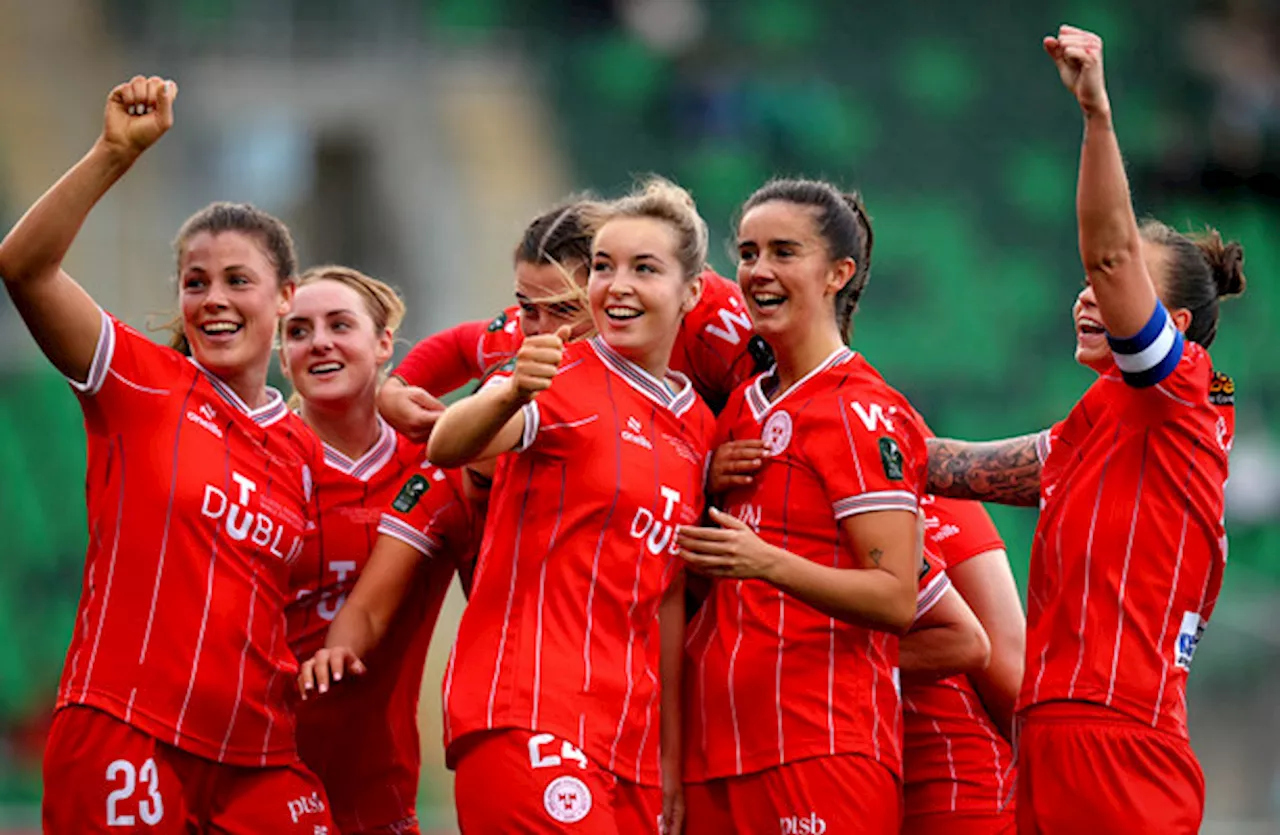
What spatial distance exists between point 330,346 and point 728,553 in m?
1.61

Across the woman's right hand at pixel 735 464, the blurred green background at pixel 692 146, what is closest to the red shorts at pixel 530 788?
the woman's right hand at pixel 735 464

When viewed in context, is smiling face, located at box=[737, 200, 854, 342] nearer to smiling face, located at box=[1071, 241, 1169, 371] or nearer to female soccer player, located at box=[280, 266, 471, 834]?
smiling face, located at box=[1071, 241, 1169, 371]

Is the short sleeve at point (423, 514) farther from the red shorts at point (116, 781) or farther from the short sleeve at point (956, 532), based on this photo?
the short sleeve at point (956, 532)

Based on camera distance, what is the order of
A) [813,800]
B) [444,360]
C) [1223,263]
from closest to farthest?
[813,800] → [1223,263] → [444,360]

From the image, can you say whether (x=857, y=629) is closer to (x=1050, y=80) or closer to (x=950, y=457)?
(x=950, y=457)

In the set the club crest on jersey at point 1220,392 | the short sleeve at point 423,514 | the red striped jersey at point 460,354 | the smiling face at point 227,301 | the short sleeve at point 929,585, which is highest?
the red striped jersey at point 460,354

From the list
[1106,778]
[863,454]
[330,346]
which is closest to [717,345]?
[863,454]

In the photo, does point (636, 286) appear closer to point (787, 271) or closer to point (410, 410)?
point (787, 271)

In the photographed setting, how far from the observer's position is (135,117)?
396 cm

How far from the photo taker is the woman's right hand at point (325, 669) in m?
4.34

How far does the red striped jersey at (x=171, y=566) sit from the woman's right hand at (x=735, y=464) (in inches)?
45.4

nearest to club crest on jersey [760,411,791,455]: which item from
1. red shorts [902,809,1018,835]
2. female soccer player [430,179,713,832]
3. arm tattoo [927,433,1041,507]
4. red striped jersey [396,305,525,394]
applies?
female soccer player [430,179,713,832]

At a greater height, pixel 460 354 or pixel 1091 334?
pixel 460 354

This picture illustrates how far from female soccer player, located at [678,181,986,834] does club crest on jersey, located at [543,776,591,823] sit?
1.43 feet
